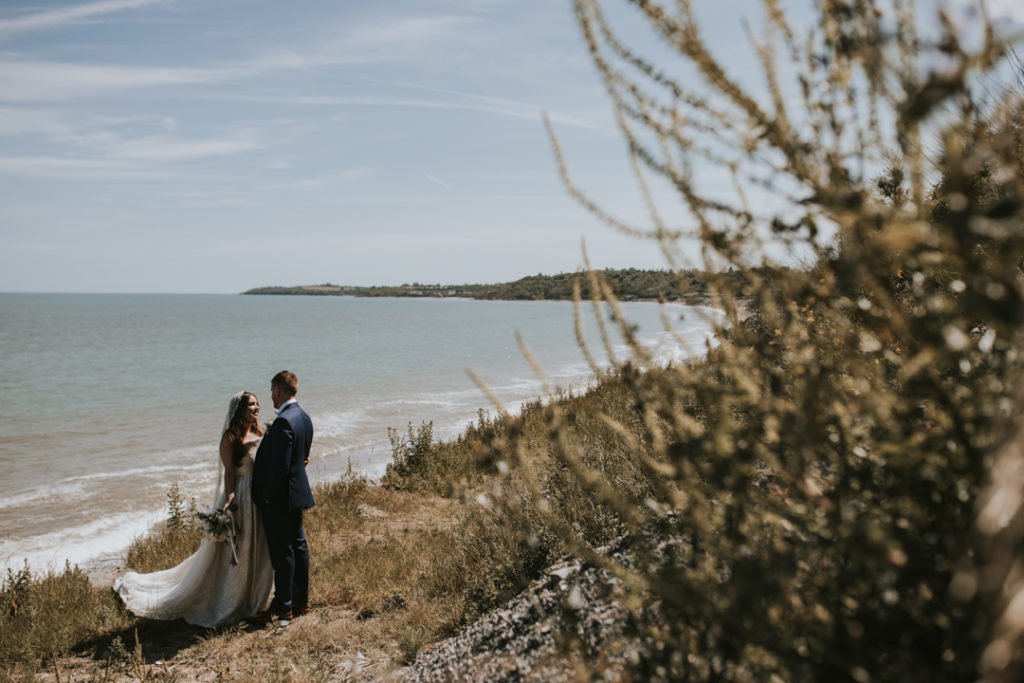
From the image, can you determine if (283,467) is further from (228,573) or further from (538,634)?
(538,634)

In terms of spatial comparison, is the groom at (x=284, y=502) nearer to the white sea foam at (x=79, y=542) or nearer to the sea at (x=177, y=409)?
the sea at (x=177, y=409)

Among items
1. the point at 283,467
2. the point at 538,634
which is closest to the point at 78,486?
the point at 283,467

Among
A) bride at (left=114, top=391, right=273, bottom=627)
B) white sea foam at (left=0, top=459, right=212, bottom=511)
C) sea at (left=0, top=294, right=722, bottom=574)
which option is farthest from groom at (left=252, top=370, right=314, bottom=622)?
white sea foam at (left=0, top=459, right=212, bottom=511)

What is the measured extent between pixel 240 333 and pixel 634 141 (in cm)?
7368

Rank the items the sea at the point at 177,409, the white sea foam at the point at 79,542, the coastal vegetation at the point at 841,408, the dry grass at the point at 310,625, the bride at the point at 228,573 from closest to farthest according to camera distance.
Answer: the coastal vegetation at the point at 841,408
the dry grass at the point at 310,625
the bride at the point at 228,573
the white sea foam at the point at 79,542
the sea at the point at 177,409

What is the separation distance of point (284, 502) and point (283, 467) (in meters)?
0.36

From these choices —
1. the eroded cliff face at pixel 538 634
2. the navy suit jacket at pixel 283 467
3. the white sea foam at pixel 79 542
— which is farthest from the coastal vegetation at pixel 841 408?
the white sea foam at pixel 79 542

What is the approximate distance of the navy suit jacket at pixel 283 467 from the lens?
5969mm

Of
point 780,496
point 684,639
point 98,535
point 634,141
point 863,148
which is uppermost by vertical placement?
point 634,141

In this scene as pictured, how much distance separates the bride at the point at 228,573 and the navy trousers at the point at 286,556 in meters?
0.17

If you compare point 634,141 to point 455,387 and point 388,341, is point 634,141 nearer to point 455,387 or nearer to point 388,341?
point 455,387

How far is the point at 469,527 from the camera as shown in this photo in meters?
6.75

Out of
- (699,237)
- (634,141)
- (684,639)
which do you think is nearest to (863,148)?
(699,237)

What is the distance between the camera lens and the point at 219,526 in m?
6.02
